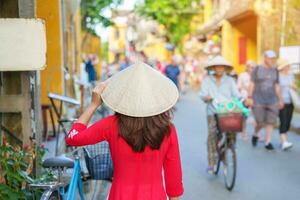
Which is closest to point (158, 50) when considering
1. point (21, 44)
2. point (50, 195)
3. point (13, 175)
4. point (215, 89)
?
point (215, 89)

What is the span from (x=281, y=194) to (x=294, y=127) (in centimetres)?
603

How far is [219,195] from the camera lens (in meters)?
6.93

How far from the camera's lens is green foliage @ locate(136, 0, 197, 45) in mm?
36875

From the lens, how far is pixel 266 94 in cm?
993

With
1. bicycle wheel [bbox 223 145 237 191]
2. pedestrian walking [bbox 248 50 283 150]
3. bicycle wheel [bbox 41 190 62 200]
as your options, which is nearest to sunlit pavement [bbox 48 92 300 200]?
bicycle wheel [bbox 223 145 237 191]

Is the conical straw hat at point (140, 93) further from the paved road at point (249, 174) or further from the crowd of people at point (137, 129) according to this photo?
the paved road at point (249, 174)

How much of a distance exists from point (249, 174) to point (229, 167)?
2.61ft

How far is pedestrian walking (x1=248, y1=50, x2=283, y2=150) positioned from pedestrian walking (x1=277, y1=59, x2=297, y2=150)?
0.89 ft

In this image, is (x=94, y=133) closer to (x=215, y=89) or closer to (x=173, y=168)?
(x=173, y=168)

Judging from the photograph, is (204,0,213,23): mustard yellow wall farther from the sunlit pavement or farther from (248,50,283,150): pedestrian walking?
(248,50,283,150): pedestrian walking

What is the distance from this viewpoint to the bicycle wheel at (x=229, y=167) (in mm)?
7125

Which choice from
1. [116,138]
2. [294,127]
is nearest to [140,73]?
[116,138]

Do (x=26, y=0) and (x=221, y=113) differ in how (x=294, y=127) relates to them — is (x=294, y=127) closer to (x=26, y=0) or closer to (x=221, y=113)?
(x=221, y=113)

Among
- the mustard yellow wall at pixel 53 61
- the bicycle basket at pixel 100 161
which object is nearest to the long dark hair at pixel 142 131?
the bicycle basket at pixel 100 161
